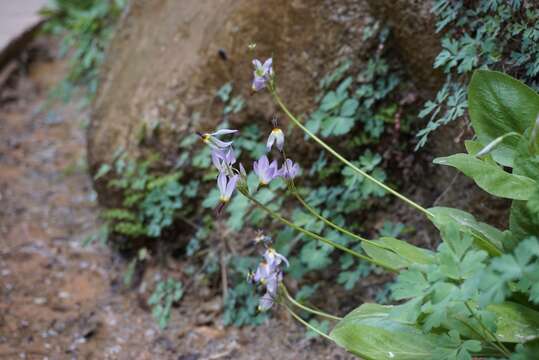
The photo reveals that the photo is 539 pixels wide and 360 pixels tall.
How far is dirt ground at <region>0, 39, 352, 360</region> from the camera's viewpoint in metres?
2.67

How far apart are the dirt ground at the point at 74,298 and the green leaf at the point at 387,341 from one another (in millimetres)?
705

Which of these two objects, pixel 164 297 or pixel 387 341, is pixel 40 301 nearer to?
pixel 164 297

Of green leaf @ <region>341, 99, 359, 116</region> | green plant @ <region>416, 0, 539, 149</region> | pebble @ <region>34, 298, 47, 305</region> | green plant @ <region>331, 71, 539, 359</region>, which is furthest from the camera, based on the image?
pebble @ <region>34, 298, 47, 305</region>

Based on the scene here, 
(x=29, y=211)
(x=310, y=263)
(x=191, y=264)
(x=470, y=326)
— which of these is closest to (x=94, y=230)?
(x=29, y=211)

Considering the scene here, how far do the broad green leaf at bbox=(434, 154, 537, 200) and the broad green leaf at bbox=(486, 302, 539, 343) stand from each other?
297 mm

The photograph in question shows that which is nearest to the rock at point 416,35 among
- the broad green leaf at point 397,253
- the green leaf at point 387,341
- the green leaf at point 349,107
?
the green leaf at point 349,107

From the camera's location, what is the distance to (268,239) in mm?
1926

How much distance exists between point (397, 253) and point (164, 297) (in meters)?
1.43

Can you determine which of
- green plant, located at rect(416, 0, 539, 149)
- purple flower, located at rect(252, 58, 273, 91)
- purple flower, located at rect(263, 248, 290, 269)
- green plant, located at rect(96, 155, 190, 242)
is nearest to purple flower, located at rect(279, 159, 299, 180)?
purple flower, located at rect(263, 248, 290, 269)

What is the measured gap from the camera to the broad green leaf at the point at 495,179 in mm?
1687

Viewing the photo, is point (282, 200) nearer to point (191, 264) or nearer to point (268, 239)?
point (191, 264)

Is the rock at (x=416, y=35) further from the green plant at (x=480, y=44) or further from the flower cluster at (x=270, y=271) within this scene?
the flower cluster at (x=270, y=271)

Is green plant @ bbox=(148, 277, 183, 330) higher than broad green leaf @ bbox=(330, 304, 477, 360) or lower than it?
lower

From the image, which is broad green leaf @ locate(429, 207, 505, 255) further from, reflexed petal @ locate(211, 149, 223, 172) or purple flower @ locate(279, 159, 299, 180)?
reflexed petal @ locate(211, 149, 223, 172)
